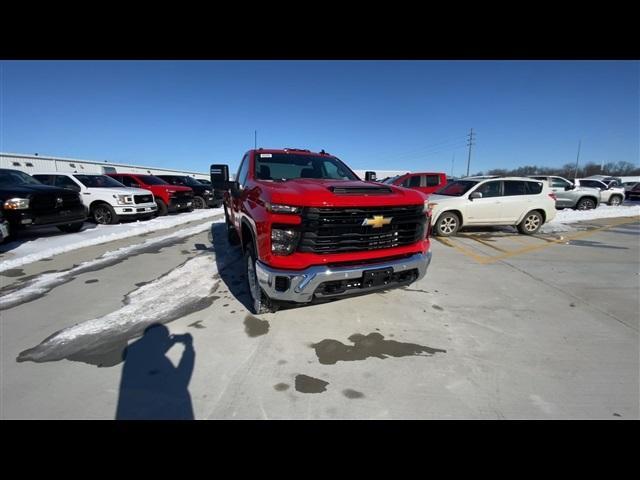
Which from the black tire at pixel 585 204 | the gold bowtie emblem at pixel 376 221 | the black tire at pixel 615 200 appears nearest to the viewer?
the gold bowtie emblem at pixel 376 221

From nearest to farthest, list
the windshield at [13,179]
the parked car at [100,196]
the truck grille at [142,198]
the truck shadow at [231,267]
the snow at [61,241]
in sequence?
1. the truck shadow at [231,267]
2. the snow at [61,241]
3. the windshield at [13,179]
4. the parked car at [100,196]
5. the truck grille at [142,198]

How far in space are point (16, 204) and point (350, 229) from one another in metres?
7.87

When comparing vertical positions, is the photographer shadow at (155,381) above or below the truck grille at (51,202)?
below

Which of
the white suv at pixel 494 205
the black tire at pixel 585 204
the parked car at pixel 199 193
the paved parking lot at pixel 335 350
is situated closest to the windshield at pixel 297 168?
the paved parking lot at pixel 335 350

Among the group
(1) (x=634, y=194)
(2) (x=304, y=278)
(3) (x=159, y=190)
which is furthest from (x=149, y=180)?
(1) (x=634, y=194)

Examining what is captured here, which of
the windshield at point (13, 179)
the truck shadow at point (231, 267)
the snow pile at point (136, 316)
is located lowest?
the snow pile at point (136, 316)

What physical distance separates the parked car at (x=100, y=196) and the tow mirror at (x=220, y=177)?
6.80 metres

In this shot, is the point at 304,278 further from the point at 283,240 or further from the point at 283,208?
the point at 283,208

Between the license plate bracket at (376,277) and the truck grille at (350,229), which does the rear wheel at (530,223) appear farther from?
the license plate bracket at (376,277)

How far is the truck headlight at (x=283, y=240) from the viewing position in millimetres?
2615

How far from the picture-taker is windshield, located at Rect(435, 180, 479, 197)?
27.2ft

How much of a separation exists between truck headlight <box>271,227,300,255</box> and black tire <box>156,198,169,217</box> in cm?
1114
